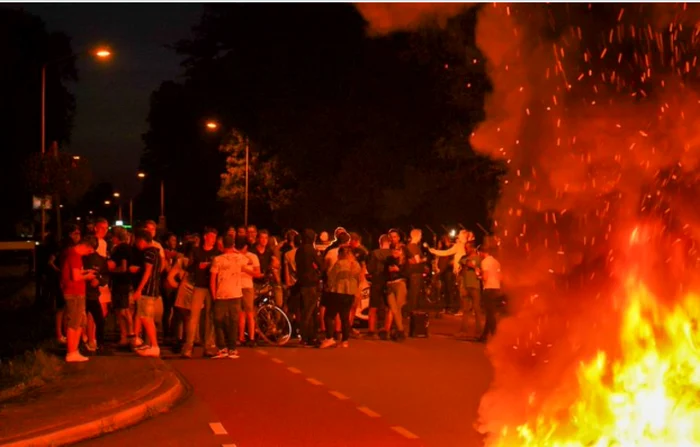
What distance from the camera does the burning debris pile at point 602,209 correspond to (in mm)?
7289

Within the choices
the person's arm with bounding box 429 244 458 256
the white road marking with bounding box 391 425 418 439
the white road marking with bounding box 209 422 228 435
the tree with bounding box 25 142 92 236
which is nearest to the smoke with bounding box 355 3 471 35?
the white road marking with bounding box 391 425 418 439

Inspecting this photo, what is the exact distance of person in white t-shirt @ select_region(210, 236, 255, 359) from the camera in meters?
16.8

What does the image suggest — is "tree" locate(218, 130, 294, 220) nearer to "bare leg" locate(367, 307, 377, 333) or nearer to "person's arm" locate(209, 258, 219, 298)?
"bare leg" locate(367, 307, 377, 333)

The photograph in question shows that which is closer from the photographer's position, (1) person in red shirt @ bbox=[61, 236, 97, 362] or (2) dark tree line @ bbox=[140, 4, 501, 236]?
(1) person in red shirt @ bbox=[61, 236, 97, 362]

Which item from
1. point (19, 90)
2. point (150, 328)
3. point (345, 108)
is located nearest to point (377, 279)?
point (150, 328)

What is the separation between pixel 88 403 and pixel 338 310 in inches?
294

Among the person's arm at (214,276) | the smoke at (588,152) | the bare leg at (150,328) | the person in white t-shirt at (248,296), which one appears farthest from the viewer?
the person in white t-shirt at (248,296)

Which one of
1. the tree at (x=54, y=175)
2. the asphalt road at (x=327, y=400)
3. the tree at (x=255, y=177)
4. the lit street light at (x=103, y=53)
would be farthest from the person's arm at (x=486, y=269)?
the tree at (x=255, y=177)

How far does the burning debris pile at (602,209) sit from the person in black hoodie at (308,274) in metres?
9.11

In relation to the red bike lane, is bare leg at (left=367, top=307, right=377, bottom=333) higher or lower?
higher

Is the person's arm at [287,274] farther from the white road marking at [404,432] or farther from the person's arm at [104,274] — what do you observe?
the white road marking at [404,432]

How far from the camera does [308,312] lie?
18.8 metres

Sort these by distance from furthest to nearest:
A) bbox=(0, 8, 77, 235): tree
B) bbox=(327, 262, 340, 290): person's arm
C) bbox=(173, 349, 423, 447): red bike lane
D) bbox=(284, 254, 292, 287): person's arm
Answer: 1. bbox=(0, 8, 77, 235): tree
2. bbox=(284, 254, 292, 287): person's arm
3. bbox=(327, 262, 340, 290): person's arm
4. bbox=(173, 349, 423, 447): red bike lane

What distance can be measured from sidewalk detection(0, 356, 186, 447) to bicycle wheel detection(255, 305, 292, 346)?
4.36m
